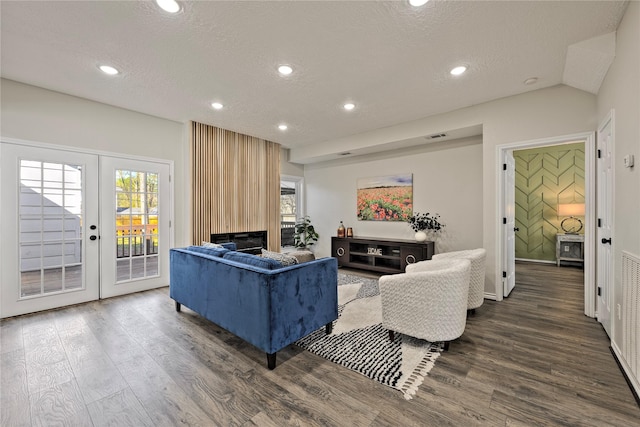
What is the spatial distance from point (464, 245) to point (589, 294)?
167 cm

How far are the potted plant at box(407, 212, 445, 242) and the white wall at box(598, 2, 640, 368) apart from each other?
8.24 ft

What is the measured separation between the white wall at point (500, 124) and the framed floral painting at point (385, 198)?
0.85m

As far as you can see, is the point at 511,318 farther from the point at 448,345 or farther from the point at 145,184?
the point at 145,184

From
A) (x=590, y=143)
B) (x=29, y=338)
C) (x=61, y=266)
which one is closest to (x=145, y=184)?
(x=61, y=266)

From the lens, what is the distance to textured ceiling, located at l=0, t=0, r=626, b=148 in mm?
2057

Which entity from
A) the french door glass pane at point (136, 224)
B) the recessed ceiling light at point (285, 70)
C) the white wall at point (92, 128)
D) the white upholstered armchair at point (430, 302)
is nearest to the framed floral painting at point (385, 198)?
the white upholstered armchair at point (430, 302)

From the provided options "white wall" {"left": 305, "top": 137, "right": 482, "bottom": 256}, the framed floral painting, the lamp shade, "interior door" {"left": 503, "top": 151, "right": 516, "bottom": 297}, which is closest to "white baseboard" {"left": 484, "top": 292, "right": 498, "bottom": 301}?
"interior door" {"left": 503, "top": 151, "right": 516, "bottom": 297}

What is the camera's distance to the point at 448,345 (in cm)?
234

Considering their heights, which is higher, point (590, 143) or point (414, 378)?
point (590, 143)

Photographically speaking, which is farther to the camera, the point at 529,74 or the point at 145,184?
the point at 145,184

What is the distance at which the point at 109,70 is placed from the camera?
9.52 ft

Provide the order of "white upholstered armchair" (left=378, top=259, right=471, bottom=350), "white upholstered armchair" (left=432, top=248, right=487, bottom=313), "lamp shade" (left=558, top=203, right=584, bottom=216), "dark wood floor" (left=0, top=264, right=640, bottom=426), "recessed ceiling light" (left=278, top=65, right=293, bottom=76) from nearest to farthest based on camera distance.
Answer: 1. "dark wood floor" (left=0, top=264, right=640, bottom=426)
2. "white upholstered armchair" (left=378, top=259, right=471, bottom=350)
3. "recessed ceiling light" (left=278, top=65, right=293, bottom=76)
4. "white upholstered armchair" (left=432, top=248, right=487, bottom=313)
5. "lamp shade" (left=558, top=203, right=584, bottom=216)

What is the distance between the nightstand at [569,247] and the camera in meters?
5.53

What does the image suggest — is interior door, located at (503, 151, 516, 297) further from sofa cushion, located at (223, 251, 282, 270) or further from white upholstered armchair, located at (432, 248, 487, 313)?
sofa cushion, located at (223, 251, 282, 270)
